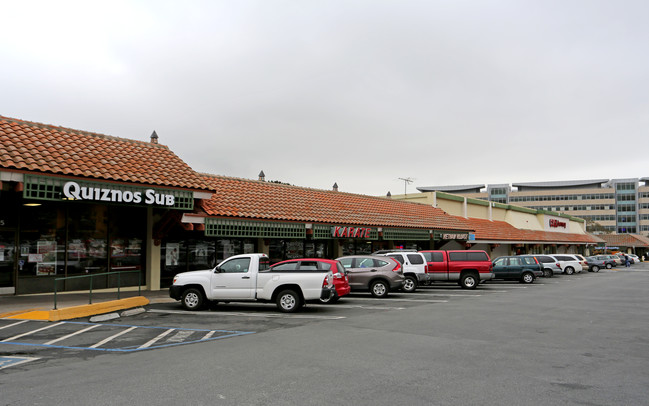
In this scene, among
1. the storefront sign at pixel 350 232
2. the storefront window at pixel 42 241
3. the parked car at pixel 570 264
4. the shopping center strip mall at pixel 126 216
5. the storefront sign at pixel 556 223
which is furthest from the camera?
the storefront sign at pixel 556 223

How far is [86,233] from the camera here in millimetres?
18047

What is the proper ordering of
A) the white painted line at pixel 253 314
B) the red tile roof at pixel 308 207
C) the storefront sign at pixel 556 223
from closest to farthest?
the white painted line at pixel 253 314
the red tile roof at pixel 308 207
the storefront sign at pixel 556 223

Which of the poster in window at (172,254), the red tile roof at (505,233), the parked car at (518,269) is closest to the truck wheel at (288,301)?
the poster in window at (172,254)

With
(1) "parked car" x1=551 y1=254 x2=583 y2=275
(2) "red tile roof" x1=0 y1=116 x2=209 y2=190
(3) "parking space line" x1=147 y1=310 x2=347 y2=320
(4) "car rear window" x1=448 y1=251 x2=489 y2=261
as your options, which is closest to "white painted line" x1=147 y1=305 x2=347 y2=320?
(3) "parking space line" x1=147 y1=310 x2=347 y2=320

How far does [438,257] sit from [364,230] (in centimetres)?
424

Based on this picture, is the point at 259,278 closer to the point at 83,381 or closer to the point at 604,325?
the point at 83,381

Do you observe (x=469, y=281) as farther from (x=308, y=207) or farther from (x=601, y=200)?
(x=601, y=200)

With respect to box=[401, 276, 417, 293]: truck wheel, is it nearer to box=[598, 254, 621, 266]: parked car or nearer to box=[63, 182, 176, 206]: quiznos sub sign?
box=[63, 182, 176, 206]: quiznos sub sign

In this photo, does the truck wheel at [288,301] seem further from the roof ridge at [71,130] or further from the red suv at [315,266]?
the roof ridge at [71,130]

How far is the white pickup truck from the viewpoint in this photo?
14281 mm

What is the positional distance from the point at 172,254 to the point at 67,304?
6.71 m

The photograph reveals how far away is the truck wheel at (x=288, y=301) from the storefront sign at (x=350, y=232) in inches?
415

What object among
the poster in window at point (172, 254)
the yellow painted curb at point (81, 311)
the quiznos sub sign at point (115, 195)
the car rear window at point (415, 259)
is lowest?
the yellow painted curb at point (81, 311)

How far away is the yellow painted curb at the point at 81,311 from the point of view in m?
12.7
